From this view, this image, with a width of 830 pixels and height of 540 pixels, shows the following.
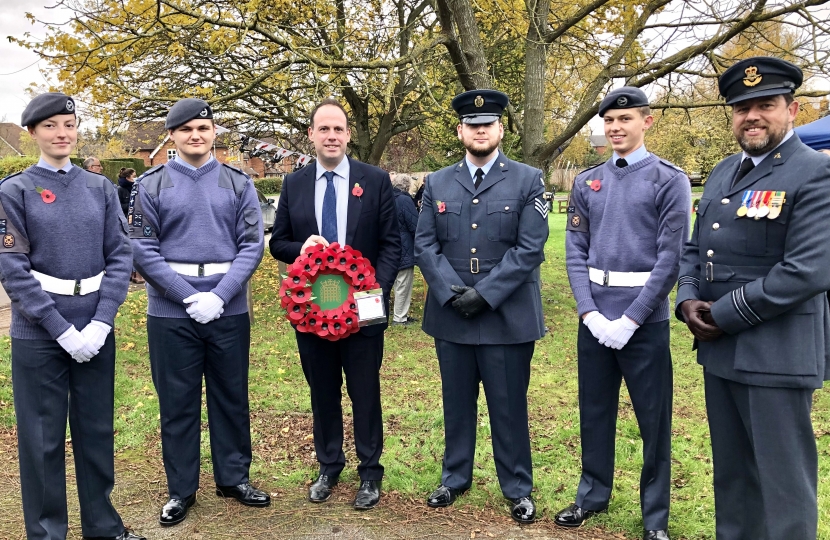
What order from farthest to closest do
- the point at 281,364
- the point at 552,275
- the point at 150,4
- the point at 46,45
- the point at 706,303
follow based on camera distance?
1. the point at 552,275
2. the point at 46,45
3. the point at 150,4
4. the point at 281,364
5. the point at 706,303

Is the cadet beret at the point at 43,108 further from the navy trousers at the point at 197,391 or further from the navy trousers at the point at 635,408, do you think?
the navy trousers at the point at 635,408

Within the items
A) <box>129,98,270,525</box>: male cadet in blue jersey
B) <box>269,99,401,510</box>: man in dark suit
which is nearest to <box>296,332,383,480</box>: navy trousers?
<box>269,99,401,510</box>: man in dark suit

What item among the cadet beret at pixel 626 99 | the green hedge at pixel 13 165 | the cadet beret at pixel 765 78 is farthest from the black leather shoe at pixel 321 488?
the green hedge at pixel 13 165

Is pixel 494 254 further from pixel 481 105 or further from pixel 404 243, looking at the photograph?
pixel 404 243

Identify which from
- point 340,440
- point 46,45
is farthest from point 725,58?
point 46,45

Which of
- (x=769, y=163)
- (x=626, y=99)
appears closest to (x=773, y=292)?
(x=769, y=163)

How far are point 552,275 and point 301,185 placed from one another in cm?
1012

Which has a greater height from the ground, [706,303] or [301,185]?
[301,185]

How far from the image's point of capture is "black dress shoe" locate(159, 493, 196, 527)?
354cm

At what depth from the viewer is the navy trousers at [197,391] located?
3576 millimetres

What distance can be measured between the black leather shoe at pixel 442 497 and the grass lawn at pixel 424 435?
0.09 m

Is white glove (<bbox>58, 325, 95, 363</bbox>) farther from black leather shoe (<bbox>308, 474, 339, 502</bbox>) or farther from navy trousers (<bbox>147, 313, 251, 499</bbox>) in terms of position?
black leather shoe (<bbox>308, 474, 339, 502</bbox>)

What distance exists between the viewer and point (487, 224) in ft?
11.9

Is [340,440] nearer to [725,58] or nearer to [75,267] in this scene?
[75,267]
